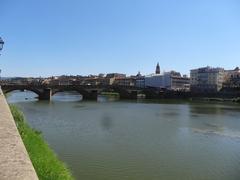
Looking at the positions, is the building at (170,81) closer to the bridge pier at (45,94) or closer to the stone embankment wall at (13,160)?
the bridge pier at (45,94)

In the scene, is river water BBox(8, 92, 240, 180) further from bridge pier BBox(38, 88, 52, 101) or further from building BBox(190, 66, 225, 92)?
building BBox(190, 66, 225, 92)

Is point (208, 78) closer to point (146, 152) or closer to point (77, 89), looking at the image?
point (77, 89)

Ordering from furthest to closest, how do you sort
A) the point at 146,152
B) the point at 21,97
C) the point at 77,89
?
the point at 21,97 < the point at 77,89 < the point at 146,152

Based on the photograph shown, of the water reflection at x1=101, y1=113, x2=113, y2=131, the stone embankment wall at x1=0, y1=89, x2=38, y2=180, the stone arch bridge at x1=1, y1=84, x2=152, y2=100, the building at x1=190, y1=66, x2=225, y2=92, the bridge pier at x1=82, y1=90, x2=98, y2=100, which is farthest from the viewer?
the building at x1=190, y1=66, x2=225, y2=92

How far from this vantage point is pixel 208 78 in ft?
395

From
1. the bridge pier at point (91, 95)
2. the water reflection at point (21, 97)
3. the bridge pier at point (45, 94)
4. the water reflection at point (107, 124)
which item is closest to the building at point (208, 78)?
the bridge pier at point (91, 95)

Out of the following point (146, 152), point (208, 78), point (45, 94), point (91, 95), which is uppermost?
point (208, 78)

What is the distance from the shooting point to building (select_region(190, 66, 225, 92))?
387 feet

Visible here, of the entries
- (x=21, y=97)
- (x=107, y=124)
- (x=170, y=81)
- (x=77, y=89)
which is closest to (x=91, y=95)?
(x=77, y=89)

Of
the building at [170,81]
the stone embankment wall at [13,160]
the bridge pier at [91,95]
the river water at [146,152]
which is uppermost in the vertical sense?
the building at [170,81]

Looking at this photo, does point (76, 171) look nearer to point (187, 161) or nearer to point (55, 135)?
point (187, 161)

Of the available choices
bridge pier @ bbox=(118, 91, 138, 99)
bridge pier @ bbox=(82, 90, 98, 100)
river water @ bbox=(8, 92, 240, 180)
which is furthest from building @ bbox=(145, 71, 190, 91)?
river water @ bbox=(8, 92, 240, 180)

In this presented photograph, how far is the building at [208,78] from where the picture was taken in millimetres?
118012

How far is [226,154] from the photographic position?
17.5m
